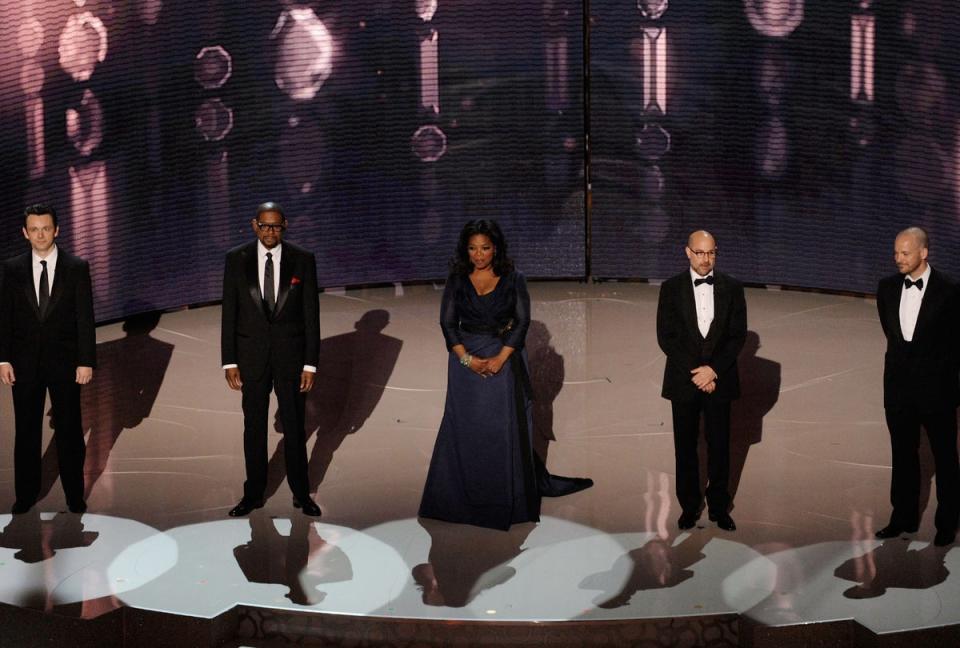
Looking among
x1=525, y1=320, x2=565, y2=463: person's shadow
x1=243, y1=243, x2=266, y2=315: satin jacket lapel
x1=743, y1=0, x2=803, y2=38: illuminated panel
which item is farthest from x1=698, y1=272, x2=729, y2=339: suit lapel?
x1=743, y1=0, x2=803, y2=38: illuminated panel

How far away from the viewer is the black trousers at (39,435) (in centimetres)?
592

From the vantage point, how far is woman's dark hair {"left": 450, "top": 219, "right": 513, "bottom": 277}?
5.64 metres

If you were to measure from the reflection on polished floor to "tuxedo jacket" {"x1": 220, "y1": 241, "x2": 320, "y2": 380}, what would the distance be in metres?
0.65

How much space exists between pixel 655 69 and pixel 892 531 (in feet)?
17.3

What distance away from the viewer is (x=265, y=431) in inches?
239

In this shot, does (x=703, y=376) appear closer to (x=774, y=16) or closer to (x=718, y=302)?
(x=718, y=302)

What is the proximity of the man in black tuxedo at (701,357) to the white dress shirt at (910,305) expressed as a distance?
0.60 meters

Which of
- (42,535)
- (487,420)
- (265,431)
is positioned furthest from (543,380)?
(42,535)

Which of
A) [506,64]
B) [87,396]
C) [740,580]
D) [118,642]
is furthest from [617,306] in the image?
[118,642]

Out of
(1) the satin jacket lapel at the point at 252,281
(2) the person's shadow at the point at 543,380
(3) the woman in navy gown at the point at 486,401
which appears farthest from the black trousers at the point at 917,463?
(1) the satin jacket lapel at the point at 252,281

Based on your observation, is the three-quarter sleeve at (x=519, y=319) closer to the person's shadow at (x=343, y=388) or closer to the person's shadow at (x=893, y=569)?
the person's shadow at (x=343, y=388)

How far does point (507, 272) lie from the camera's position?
581 cm

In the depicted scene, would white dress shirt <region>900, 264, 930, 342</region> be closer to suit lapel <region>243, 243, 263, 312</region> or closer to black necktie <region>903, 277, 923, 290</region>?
black necktie <region>903, 277, 923, 290</region>

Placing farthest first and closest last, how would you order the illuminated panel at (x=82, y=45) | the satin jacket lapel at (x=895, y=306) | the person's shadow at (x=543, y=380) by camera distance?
the illuminated panel at (x=82, y=45)
the person's shadow at (x=543, y=380)
the satin jacket lapel at (x=895, y=306)
